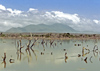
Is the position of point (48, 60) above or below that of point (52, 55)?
below

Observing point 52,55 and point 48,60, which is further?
point 52,55

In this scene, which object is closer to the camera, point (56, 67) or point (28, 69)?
point (28, 69)

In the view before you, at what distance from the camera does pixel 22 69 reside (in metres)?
18.5

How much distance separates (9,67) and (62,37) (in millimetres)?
60863

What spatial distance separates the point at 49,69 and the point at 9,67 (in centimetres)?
386

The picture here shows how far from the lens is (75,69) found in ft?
61.9

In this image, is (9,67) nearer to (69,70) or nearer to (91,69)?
(69,70)

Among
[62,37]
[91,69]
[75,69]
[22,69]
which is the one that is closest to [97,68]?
[91,69]

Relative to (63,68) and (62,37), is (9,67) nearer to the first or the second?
(63,68)

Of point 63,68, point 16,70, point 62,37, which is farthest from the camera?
point 62,37

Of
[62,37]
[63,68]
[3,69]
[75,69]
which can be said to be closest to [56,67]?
[63,68]

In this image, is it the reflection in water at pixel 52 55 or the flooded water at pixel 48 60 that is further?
the reflection in water at pixel 52 55

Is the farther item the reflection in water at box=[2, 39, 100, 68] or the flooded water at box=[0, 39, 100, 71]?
the reflection in water at box=[2, 39, 100, 68]

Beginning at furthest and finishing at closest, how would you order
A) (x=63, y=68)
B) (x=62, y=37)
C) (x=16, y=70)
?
(x=62, y=37) → (x=63, y=68) → (x=16, y=70)
